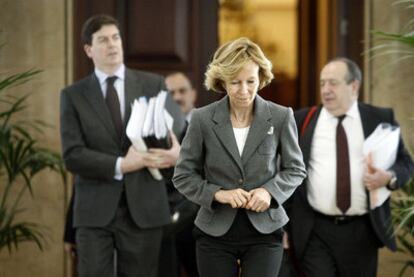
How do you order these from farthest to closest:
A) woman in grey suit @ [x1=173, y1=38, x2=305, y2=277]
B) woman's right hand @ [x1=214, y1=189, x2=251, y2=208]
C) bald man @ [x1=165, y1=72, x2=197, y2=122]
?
bald man @ [x1=165, y1=72, x2=197, y2=122] < woman in grey suit @ [x1=173, y1=38, x2=305, y2=277] < woman's right hand @ [x1=214, y1=189, x2=251, y2=208]

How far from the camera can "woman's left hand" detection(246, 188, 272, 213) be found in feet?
13.5

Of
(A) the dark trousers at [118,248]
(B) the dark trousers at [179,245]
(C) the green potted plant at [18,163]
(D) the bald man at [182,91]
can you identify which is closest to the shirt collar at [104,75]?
(C) the green potted plant at [18,163]

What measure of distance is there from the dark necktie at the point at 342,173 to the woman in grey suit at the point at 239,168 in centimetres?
138

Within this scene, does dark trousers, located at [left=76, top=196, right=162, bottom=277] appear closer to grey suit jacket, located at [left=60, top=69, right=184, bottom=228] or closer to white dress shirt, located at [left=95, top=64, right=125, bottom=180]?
grey suit jacket, located at [left=60, top=69, right=184, bottom=228]

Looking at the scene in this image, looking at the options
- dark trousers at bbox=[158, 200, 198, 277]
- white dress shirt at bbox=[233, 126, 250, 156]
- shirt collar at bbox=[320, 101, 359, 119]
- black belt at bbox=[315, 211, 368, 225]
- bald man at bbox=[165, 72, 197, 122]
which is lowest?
dark trousers at bbox=[158, 200, 198, 277]

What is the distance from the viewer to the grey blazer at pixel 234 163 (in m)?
4.23

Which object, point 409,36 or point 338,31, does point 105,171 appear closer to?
point 409,36

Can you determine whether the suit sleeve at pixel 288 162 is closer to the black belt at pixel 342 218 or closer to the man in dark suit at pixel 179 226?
the black belt at pixel 342 218

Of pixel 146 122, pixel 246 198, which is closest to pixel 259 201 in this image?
pixel 246 198

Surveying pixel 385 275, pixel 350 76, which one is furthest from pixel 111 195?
pixel 385 275

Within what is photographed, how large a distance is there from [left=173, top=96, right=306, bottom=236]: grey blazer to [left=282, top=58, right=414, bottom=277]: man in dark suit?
136 cm

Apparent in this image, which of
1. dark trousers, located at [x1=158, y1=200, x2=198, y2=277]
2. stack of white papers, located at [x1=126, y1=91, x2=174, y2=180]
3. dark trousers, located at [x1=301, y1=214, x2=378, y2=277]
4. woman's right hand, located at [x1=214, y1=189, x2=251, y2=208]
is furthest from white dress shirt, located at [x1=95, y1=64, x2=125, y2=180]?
woman's right hand, located at [x1=214, y1=189, x2=251, y2=208]

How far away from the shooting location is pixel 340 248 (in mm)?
5684

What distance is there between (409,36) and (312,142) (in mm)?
1533
